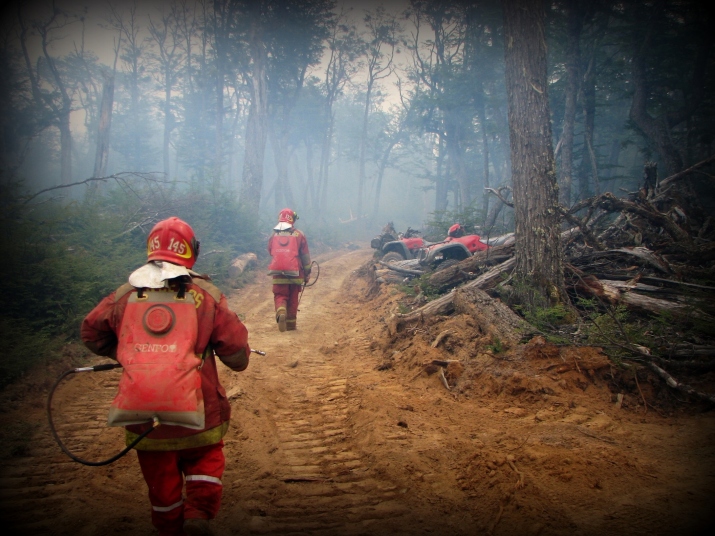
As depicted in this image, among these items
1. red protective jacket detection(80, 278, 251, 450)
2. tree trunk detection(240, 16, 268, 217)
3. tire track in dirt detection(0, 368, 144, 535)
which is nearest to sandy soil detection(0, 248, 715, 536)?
tire track in dirt detection(0, 368, 144, 535)

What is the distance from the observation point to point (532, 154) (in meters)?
5.95

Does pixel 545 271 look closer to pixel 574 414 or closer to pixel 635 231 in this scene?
pixel 574 414

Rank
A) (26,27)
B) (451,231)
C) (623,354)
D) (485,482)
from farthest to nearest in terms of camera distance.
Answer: (26,27), (451,231), (623,354), (485,482)

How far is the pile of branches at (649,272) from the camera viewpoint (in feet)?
13.6

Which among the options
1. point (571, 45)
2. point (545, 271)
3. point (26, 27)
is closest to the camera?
point (545, 271)

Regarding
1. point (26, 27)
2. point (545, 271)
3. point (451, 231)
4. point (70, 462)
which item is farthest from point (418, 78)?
point (70, 462)

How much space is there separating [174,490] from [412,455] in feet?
5.97

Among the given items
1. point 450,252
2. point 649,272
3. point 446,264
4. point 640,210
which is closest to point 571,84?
point 640,210

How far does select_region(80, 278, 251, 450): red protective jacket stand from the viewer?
2.21m

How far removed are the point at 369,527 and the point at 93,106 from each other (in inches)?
1884

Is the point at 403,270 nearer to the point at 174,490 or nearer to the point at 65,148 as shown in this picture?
the point at 174,490

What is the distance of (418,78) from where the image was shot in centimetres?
2864

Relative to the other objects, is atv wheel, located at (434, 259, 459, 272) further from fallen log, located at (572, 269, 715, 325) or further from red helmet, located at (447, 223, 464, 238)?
fallen log, located at (572, 269, 715, 325)

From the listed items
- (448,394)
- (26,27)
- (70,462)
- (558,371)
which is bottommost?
(70,462)
